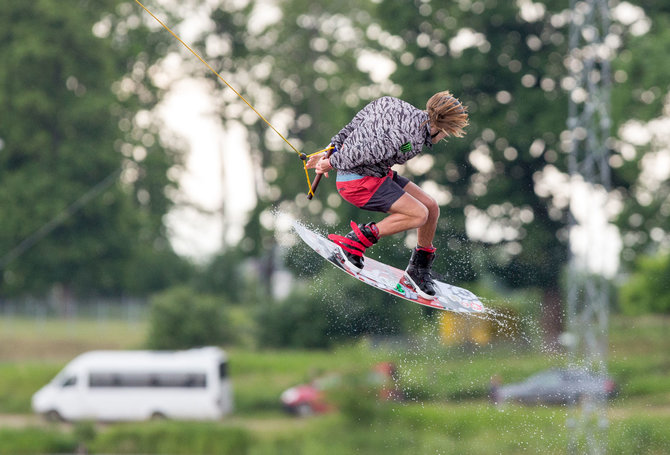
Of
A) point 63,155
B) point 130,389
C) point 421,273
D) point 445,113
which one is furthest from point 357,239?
point 63,155

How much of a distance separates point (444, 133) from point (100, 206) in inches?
1504

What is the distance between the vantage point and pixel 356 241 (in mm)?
9578

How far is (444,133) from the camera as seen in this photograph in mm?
8695

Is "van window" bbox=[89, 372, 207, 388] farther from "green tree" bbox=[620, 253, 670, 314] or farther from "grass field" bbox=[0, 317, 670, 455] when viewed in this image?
"green tree" bbox=[620, 253, 670, 314]

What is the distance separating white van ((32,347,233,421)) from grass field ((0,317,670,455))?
2.59 feet

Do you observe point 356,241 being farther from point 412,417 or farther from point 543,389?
point 543,389

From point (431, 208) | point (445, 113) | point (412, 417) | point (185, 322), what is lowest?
point (431, 208)

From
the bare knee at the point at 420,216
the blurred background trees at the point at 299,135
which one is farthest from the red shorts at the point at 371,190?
the blurred background trees at the point at 299,135

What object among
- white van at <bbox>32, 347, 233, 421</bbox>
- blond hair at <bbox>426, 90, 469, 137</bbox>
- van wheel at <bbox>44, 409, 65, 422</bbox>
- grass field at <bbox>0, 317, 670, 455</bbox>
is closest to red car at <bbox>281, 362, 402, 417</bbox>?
grass field at <bbox>0, 317, 670, 455</bbox>

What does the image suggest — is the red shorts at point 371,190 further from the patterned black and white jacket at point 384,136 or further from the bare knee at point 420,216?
the patterned black and white jacket at point 384,136

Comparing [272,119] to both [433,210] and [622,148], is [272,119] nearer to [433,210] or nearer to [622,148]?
[622,148]

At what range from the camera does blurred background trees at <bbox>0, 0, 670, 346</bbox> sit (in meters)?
35.1

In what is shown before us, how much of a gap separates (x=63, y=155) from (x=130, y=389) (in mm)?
12716

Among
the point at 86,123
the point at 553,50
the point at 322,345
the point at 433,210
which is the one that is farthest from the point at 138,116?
the point at 433,210
